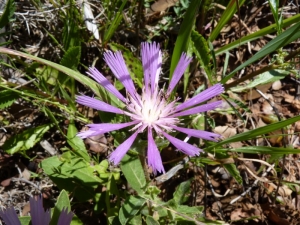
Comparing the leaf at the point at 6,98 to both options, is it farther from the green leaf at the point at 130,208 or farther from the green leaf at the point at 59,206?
the green leaf at the point at 130,208

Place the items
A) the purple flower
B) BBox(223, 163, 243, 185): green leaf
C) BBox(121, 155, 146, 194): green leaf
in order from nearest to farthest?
the purple flower < BBox(121, 155, 146, 194): green leaf < BBox(223, 163, 243, 185): green leaf

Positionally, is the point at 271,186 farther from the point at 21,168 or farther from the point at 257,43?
the point at 21,168

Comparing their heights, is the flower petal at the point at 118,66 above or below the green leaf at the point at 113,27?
below

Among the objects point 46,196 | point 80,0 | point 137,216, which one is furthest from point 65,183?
point 80,0

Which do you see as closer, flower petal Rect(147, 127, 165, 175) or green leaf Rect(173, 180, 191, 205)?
flower petal Rect(147, 127, 165, 175)

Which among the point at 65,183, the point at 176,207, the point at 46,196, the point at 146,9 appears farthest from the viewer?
the point at 146,9

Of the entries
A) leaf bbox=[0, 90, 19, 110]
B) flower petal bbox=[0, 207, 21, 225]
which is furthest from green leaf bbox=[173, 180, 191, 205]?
leaf bbox=[0, 90, 19, 110]

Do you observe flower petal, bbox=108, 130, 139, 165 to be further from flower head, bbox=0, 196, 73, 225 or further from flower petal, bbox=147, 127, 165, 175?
flower head, bbox=0, 196, 73, 225

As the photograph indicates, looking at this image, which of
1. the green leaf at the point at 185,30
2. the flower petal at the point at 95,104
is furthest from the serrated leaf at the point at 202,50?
the flower petal at the point at 95,104
